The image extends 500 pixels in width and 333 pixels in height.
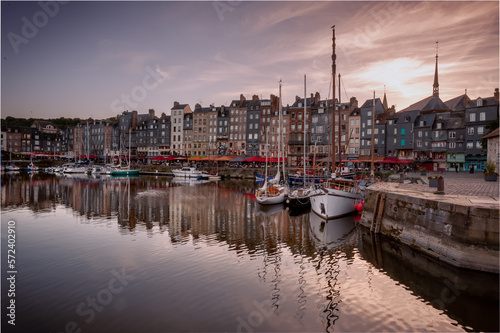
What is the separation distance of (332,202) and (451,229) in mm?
10802

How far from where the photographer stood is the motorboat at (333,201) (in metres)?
23.7

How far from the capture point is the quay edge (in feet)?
39.5

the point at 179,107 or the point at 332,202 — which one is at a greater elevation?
the point at 179,107

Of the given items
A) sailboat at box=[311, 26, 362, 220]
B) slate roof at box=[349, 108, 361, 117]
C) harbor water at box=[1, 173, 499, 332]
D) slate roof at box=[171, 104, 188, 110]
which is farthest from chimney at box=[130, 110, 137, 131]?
sailboat at box=[311, 26, 362, 220]

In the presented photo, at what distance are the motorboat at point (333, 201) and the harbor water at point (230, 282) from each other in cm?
232

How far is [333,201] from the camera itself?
2398 cm

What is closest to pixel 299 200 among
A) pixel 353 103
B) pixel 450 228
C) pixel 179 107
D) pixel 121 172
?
pixel 450 228

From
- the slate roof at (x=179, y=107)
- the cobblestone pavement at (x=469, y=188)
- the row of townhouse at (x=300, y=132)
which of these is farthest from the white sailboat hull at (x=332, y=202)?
the slate roof at (x=179, y=107)

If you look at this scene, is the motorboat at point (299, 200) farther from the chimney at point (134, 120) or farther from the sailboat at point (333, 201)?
the chimney at point (134, 120)

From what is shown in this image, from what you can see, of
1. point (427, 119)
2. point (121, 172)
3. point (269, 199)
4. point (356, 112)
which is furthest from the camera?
point (121, 172)

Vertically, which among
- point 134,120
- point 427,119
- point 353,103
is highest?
point 134,120

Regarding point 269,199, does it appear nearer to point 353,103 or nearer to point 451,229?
point 451,229

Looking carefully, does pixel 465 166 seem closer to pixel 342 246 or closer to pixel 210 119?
pixel 342 246

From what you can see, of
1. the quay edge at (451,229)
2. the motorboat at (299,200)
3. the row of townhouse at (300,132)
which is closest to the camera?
the quay edge at (451,229)
